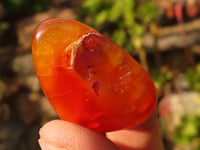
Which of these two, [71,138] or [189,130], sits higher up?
[71,138]

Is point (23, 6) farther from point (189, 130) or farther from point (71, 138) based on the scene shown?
point (71, 138)

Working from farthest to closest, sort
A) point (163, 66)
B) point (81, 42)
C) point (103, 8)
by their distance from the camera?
point (163, 66) < point (103, 8) < point (81, 42)

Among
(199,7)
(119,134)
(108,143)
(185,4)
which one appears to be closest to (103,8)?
(185,4)

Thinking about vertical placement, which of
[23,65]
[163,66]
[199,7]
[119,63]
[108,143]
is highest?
[119,63]

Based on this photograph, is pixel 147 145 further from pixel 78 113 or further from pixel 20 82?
pixel 20 82

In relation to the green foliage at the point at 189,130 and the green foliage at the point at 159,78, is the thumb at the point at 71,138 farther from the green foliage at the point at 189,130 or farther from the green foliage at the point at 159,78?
the green foliage at the point at 159,78

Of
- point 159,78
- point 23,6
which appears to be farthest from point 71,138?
point 23,6
